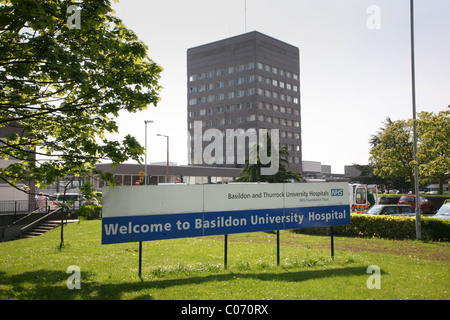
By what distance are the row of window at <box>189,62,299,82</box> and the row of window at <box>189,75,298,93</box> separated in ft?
6.51

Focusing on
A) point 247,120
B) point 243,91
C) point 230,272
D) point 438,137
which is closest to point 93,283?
point 230,272

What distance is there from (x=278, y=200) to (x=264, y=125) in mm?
78820

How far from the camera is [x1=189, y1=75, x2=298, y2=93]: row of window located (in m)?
88.2

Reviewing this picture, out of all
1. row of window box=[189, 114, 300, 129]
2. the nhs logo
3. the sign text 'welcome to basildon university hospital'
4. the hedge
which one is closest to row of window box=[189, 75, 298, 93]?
row of window box=[189, 114, 300, 129]

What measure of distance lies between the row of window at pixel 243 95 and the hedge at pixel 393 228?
71251 millimetres

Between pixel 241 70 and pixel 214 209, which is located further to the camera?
pixel 241 70

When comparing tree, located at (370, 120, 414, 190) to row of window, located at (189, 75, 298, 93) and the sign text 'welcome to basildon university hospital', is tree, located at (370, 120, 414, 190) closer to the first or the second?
the sign text 'welcome to basildon university hospital'

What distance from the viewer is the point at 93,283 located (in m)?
8.29

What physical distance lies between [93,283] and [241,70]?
278 ft

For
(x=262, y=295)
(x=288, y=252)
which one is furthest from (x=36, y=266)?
(x=288, y=252)

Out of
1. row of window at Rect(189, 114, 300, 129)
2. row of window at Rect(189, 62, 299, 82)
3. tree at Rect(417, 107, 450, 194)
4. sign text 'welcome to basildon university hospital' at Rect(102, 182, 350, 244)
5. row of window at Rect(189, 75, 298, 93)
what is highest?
row of window at Rect(189, 62, 299, 82)

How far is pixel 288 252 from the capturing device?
13.3 m

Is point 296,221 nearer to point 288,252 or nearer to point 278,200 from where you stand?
point 278,200

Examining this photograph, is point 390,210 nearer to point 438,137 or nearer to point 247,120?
point 438,137
